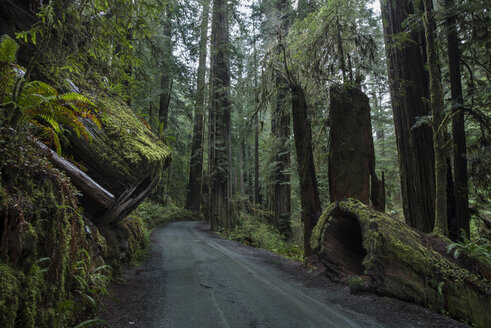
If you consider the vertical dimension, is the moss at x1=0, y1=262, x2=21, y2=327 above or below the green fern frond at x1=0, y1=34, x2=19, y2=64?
below

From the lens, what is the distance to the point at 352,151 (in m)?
6.41

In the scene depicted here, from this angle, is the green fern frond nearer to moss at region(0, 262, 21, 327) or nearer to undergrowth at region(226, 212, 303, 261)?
moss at region(0, 262, 21, 327)

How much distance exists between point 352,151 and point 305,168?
134cm

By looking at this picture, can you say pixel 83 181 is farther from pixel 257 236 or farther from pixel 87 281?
pixel 257 236

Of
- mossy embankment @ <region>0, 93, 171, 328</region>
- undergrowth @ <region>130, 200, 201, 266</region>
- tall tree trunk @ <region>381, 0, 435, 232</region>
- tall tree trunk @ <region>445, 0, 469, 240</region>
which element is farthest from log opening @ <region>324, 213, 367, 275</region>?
undergrowth @ <region>130, 200, 201, 266</region>

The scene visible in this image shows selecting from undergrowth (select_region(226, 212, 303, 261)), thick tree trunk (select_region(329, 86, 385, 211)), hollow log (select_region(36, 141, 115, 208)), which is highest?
thick tree trunk (select_region(329, 86, 385, 211))

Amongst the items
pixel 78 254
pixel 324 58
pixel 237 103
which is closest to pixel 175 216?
pixel 237 103

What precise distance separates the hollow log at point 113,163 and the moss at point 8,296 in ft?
6.86

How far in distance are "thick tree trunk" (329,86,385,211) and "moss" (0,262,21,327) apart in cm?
597

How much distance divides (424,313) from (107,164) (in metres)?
5.57

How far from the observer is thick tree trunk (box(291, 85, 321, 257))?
701cm

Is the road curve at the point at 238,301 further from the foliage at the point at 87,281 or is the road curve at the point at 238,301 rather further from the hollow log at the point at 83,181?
the hollow log at the point at 83,181

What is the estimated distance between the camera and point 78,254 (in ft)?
10.4

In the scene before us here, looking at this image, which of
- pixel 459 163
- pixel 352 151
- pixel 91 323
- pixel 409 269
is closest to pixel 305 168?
pixel 352 151
